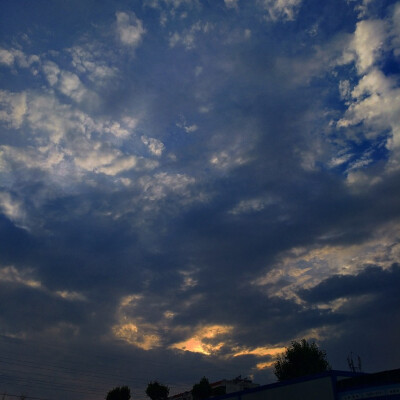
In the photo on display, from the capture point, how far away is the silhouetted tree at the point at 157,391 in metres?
81.1

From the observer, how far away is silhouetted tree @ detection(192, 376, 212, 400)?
268 feet

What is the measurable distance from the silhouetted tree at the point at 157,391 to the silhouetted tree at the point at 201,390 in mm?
6845

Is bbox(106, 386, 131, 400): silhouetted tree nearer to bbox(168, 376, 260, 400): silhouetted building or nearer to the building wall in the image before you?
bbox(168, 376, 260, 400): silhouetted building

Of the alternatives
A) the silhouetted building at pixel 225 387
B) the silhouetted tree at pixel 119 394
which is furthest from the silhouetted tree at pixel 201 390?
the silhouetted tree at pixel 119 394

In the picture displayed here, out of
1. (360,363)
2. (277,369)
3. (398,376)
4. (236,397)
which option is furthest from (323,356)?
(398,376)

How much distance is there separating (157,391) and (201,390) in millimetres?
10706

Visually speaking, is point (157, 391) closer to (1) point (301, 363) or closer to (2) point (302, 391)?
(1) point (301, 363)

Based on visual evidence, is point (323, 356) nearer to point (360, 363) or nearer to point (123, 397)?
point (360, 363)

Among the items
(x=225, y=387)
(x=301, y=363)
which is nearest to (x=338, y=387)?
(x=301, y=363)

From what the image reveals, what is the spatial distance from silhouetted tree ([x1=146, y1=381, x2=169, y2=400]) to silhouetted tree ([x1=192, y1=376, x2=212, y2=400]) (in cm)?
684

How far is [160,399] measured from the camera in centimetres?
8100

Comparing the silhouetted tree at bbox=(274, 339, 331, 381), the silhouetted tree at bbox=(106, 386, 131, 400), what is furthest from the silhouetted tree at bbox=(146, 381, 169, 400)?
the silhouetted tree at bbox=(274, 339, 331, 381)

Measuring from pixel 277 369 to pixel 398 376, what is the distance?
48.5 metres

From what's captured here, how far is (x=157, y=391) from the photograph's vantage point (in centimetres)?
8175
